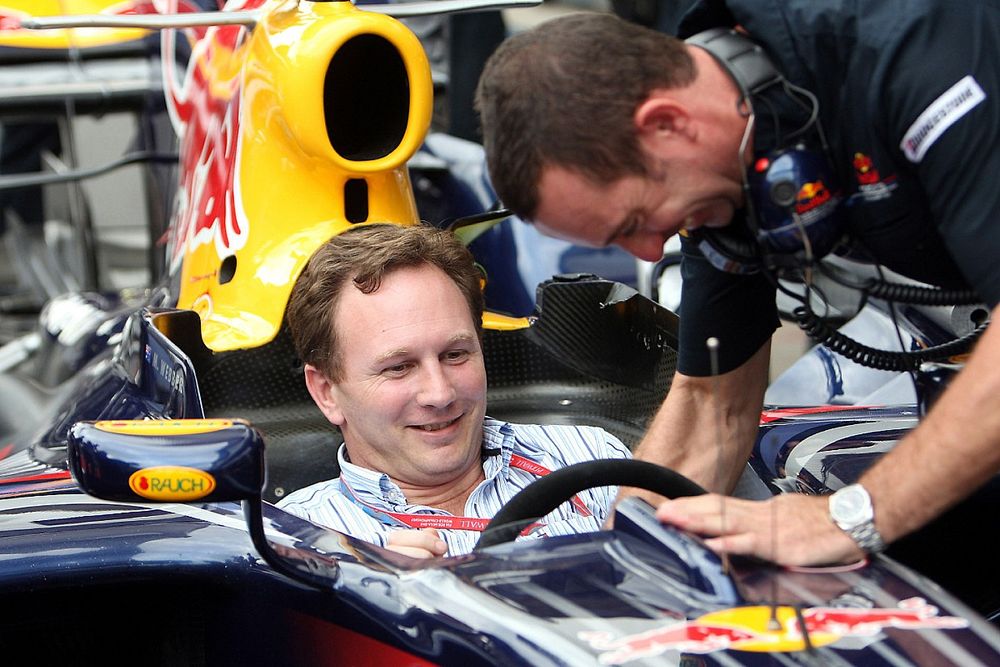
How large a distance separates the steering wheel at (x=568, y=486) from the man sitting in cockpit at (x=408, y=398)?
308 millimetres

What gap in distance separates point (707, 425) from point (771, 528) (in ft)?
2.36

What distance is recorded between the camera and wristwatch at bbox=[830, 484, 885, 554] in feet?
5.62

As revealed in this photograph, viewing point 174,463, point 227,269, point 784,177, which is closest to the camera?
point 174,463

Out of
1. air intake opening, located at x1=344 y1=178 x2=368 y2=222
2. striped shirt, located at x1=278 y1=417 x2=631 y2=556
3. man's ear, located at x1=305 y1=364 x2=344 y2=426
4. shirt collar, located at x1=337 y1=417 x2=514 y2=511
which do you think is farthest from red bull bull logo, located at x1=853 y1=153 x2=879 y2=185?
air intake opening, located at x1=344 y1=178 x2=368 y2=222

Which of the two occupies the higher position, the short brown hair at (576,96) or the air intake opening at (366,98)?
the short brown hair at (576,96)

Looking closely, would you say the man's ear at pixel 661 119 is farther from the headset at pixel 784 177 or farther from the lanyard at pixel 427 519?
the lanyard at pixel 427 519

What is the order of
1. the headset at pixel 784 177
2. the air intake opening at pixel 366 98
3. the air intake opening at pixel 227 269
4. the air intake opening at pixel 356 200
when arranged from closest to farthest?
the headset at pixel 784 177, the air intake opening at pixel 366 98, the air intake opening at pixel 356 200, the air intake opening at pixel 227 269

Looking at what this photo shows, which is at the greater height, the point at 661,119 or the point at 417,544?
the point at 661,119

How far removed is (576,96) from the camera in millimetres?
1728

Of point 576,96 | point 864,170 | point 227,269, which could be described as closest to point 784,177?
point 864,170

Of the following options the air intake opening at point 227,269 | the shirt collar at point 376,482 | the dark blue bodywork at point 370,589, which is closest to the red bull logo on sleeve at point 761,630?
the dark blue bodywork at point 370,589

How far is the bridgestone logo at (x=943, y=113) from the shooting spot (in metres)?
1.71

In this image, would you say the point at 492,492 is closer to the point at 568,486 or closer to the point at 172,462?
the point at 568,486

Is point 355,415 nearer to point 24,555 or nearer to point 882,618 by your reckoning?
point 24,555
